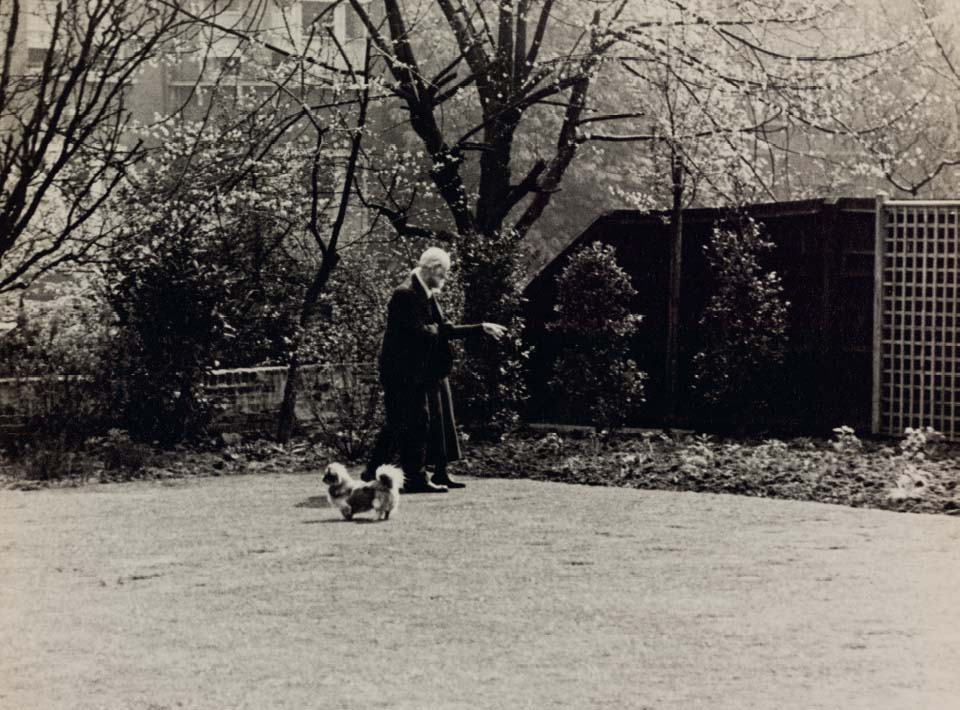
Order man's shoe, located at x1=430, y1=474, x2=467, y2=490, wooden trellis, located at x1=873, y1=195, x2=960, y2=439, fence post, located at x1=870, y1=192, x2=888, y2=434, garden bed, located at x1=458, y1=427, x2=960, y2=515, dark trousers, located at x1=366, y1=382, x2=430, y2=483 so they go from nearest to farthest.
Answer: garden bed, located at x1=458, y1=427, x2=960, y2=515, dark trousers, located at x1=366, y1=382, x2=430, y2=483, man's shoe, located at x1=430, y1=474, x2=467, y2=490, wooden trellis, located at x1=873, y1=195, x2=960, y2=439, fence post, located at x1=870, y1=192, x2=888, y2=434

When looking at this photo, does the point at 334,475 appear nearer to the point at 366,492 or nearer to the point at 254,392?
the point at 366,492

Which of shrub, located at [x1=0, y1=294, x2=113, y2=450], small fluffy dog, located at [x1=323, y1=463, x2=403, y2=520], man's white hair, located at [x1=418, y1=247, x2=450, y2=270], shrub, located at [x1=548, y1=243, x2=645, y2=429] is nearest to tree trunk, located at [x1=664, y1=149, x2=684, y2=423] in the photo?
shrub, located at [x1=548, y1=243, x2=645, y2=429]

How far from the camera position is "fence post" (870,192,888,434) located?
1616 cm

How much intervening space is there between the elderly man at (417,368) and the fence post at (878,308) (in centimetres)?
546

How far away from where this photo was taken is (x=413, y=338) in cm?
1241

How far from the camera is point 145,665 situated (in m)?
6.45

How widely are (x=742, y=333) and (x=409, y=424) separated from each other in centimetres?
554

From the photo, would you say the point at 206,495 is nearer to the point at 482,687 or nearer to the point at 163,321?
the point at 163,321

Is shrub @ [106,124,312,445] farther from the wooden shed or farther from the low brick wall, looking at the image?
the wooden shed

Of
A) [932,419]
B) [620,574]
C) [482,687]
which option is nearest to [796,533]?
[620,574]

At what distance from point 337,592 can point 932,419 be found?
941 cm

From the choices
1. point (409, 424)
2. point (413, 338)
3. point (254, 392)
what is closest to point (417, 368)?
point (413, 338)

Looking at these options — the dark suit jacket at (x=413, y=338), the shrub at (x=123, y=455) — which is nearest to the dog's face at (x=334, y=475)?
the dark suit jacket at (x=413, y=338)

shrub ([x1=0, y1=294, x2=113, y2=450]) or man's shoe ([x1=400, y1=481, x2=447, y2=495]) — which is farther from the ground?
shrub ([x1=0, y1=294, x2=113, y2=450])
